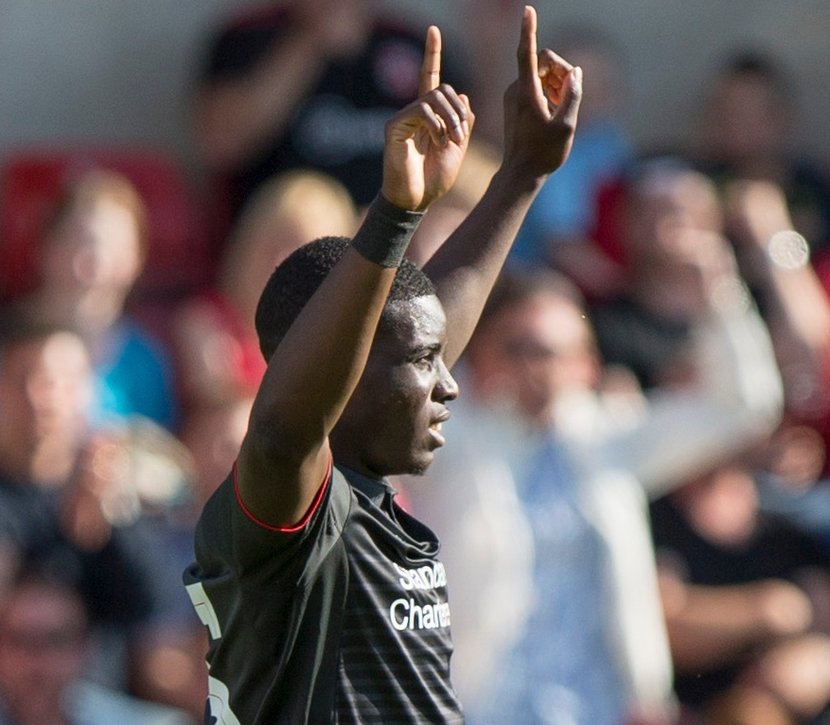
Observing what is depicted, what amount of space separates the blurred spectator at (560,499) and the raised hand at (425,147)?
7.71 ft

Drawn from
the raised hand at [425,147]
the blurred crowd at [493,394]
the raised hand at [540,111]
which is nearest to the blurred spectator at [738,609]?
the blurred crowd at [493,394]

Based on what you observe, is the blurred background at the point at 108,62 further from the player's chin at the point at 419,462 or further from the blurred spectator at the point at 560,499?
the player's chin at the point at 419,462

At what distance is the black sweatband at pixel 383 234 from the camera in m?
2.55

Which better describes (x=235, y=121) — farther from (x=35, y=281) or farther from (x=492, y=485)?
(x=492, y=485)

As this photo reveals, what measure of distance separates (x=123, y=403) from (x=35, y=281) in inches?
26.1

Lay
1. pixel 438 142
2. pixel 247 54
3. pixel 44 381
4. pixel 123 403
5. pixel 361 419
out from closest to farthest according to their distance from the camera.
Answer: pixel 438 142 → pixel 361 419 → pixel 44 381 → pixel 123 403 → pixel 247 54

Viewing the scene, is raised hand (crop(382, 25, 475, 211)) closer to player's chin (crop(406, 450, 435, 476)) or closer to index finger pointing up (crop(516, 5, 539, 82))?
index finger pointing up (crop(516, 5, 539, 82))

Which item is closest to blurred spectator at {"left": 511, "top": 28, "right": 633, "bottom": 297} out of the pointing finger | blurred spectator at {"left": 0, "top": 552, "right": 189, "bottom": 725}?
blurred spectator at {"left": 0, "top": 552, "right": 189, "bottom": 725}

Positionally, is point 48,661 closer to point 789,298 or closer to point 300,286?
point 300,286

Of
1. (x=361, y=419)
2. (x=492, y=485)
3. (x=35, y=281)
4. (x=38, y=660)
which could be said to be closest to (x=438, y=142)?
(x=361, y=419)

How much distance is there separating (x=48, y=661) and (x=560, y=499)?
151cm

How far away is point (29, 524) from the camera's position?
5.20 metres

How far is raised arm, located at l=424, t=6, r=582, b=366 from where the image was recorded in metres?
3.19

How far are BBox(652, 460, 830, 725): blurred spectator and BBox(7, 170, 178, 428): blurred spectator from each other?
171cm
